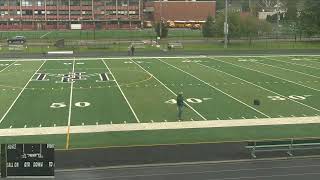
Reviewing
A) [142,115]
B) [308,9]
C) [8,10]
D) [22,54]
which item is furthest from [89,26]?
[142,115]

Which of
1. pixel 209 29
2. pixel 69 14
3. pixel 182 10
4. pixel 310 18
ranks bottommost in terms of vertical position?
pixel 209 29

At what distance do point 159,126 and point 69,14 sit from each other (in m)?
106

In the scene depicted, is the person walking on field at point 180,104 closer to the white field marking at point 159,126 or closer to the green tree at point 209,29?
the white field marking at point 159,126

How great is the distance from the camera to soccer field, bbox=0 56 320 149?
23953 mm

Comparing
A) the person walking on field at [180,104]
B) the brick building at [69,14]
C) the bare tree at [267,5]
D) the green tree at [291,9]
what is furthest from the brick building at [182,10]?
the person walking on field at [180,104]

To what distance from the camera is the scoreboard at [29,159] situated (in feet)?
44.7

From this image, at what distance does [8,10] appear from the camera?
122438 millimetres

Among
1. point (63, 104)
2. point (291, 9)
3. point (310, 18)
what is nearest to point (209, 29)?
point (310, 18)

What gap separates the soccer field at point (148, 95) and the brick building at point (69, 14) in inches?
3099

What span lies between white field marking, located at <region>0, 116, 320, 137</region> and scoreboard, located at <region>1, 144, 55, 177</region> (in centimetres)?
792

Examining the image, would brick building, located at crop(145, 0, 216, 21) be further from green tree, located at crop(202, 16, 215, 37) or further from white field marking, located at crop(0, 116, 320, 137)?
white field marking, located at crop(0, 116, 320, 137)

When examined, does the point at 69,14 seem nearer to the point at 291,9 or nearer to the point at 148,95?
the point at 291,9

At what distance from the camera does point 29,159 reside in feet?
44.8

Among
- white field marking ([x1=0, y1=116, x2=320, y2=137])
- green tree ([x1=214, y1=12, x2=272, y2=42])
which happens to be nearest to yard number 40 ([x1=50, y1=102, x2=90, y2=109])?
white field marking ([x1=0, y1=116, x2=320, y2=137])
